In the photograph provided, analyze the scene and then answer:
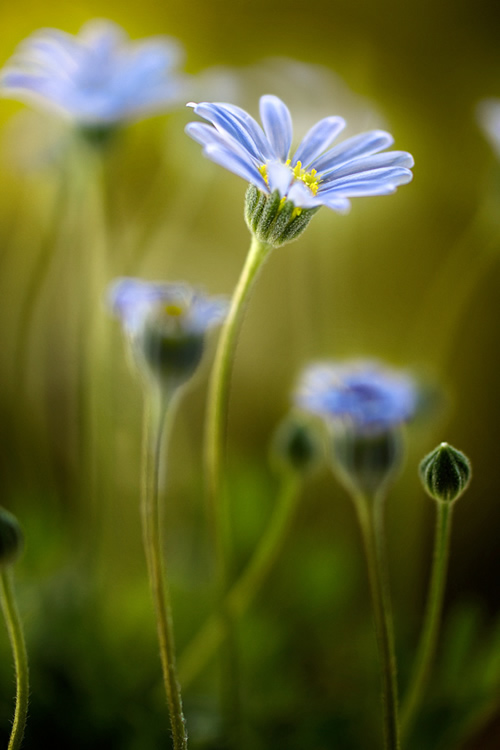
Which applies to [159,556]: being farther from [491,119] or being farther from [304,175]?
[491,119]

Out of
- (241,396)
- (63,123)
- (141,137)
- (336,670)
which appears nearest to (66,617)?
(336,670)

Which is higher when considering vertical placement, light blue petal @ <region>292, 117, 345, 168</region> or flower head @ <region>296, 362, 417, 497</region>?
light blue petal @ <region>292, 117, 345, 168</region>

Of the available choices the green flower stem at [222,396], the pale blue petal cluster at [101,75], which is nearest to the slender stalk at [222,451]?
the green flower stem at [222,396]

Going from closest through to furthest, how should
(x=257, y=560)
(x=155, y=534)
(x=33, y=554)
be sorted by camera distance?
1. (x=155, y=534)
2. (x=257, y=560)
3. (x=33, y=554)

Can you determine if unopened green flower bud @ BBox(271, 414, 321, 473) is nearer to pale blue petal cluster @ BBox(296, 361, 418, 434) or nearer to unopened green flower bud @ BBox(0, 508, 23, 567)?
pale blue petal cluster @ BBox(296, 361, 418, 434)

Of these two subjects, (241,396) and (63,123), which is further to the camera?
(241,396)

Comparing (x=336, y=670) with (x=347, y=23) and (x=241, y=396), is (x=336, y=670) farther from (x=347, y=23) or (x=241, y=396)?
(x=347, y=23)

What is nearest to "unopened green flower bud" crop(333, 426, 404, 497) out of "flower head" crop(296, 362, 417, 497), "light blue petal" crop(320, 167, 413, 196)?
"flower head" crop(296, 362, 417, 497)
